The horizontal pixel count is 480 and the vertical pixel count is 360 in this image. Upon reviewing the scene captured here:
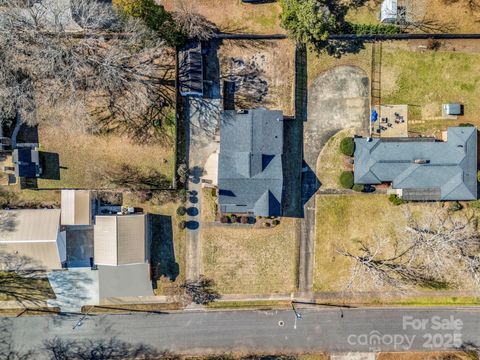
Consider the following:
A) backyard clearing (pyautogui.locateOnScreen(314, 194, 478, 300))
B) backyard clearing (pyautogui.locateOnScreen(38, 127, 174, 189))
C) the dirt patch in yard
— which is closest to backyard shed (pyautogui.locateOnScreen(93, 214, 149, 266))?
backyard clearing (pyautogui.locateOnScreen(38, 127, 174, 189))

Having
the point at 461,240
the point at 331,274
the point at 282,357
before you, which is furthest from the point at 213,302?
the point at 461,240

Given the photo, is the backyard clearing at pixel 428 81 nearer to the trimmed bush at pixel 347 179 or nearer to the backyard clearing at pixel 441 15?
the backyard clearing at pixel 441 15

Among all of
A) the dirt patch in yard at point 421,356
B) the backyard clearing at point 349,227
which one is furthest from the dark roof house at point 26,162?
the dirt patch in yard at point 421,356

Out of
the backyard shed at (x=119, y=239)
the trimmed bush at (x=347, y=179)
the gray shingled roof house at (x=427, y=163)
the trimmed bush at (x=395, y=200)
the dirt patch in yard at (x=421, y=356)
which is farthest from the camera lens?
the dirt patch in yard at (x=421, y=356)

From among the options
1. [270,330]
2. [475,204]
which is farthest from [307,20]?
[270,330]

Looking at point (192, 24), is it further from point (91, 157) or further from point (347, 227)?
point (347, 227)

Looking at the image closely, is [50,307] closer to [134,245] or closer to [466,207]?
[134,245]
